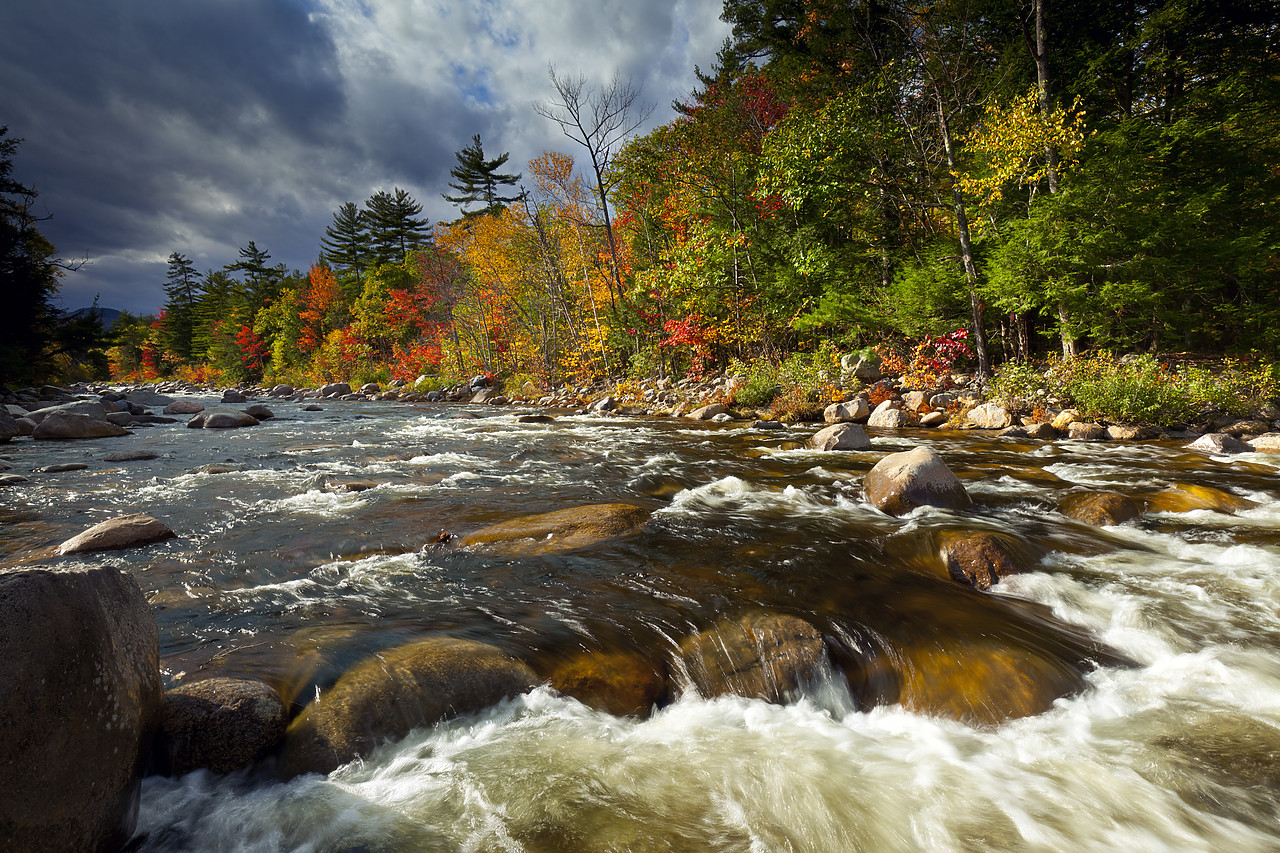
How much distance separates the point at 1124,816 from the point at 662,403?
15.6 meters

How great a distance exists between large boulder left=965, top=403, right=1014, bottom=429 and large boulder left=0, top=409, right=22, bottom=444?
2242 cm

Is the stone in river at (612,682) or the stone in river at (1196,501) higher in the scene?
the stone in river at (612,682)

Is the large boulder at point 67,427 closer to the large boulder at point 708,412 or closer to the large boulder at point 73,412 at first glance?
the large boulder at point 73,412

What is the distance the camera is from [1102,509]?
512cm

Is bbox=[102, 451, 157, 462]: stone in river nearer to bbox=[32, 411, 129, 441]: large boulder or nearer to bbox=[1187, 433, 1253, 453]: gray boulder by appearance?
bbox=[32, 411, 129, 441]: large boulder

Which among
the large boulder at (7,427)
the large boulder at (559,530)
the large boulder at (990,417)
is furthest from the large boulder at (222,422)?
the large boulder at (990,417)

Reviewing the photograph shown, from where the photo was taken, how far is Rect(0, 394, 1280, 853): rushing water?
2045mm

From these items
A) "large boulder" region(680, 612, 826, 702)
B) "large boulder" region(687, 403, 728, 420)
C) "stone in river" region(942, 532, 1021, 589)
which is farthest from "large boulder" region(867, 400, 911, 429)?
"large boulder" region(680, 612, 826, 702)

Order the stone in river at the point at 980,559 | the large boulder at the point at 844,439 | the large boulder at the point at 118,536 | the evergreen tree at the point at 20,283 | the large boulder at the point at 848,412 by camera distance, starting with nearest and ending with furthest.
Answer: the stone in river at the point at 980,559 → the large boulder at the point at 118,536 → the large boulder at the point at 844,439 → the large boulder at the point at 848,412 → the evergreen tree at the point at 20,283

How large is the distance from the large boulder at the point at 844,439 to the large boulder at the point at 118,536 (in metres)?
9.26

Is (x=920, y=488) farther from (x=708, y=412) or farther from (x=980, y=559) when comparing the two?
(x=708, y=412)

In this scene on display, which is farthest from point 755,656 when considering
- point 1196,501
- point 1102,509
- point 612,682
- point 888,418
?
point 888,418

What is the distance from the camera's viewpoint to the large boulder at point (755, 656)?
2.92 metres

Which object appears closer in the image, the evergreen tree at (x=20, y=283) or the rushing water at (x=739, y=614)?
the rushing water at (x=739, y=614)
